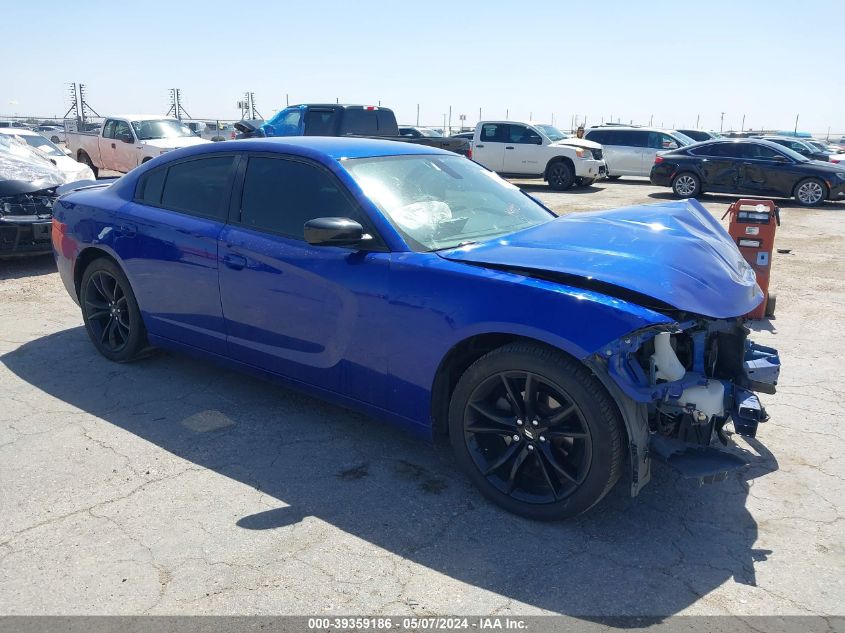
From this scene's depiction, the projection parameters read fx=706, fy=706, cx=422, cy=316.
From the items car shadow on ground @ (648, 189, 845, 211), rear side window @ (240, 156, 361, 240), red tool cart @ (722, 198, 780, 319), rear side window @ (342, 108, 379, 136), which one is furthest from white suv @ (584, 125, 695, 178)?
rear side window @ (240, 156, 361, 240)

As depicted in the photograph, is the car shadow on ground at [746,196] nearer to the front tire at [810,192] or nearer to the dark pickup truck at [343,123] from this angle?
the front tire at [810,192]

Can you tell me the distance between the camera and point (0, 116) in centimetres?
3238

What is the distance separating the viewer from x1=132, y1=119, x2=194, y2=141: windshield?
16141mm

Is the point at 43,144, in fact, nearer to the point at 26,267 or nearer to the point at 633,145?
the point at 26,267

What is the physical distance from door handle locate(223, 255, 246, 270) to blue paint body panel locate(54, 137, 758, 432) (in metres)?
0.03

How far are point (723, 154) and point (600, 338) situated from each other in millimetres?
15274

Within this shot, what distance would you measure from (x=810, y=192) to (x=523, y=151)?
717cm

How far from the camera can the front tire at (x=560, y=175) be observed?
1878 centimetres

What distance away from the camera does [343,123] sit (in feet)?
48.3

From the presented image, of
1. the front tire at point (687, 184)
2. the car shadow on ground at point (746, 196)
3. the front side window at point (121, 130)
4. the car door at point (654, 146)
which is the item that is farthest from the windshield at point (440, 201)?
the car door at point (654, 146)

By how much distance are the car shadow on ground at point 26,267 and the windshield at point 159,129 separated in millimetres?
7768

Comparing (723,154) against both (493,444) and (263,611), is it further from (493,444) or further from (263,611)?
(263,611)

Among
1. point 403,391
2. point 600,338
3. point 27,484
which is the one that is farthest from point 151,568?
point 600,338

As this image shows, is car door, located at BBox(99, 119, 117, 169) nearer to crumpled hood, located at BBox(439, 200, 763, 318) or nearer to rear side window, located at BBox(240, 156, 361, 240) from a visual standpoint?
rear side window, located at BBox(240, 156, 361, 240)
